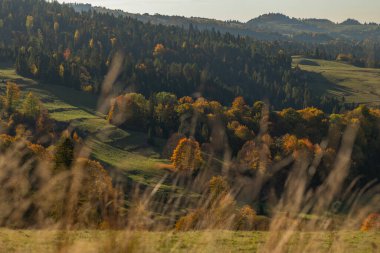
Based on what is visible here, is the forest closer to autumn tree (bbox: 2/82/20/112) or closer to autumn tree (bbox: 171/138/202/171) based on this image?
autumn tree (bbox: 171/138/202/171)

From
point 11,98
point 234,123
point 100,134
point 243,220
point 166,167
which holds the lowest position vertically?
point 166,167

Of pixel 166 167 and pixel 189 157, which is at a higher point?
pixel 189 157

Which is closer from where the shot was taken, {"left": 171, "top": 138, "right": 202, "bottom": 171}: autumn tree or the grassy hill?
{"left": 171, "top": 138, "right": 202, "bottom": 171}: autumn tree

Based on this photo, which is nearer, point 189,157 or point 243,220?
point 243,220

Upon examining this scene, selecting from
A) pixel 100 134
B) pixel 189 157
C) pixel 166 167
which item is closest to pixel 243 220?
pixel 189 157

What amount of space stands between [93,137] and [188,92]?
8367 cm

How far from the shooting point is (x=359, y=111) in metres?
133

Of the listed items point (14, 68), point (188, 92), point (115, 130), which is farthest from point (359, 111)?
point (14, 68)

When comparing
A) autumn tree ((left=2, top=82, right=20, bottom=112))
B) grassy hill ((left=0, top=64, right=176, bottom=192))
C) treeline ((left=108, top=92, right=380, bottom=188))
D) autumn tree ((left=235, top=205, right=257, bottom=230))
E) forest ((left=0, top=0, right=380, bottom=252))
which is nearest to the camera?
forest ((left=0, top=0, right=380, bottom=252))

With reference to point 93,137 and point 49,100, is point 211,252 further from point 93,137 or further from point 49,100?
point 49,100

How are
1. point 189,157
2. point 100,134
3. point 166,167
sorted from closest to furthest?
point 189,157 → point 166,167 → point 100,134

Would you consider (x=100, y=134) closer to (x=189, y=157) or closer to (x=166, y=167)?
(x=166, y=167)

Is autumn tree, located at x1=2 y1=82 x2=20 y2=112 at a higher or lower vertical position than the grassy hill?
higher

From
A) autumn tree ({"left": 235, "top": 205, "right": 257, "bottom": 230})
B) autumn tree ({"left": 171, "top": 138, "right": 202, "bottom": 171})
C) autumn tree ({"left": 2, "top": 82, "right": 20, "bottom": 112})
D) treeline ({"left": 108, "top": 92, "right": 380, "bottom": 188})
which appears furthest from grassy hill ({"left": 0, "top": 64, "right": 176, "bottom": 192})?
autumn tree ({"left": 235, "top": 205, "right": 257, "bottom": 230})
